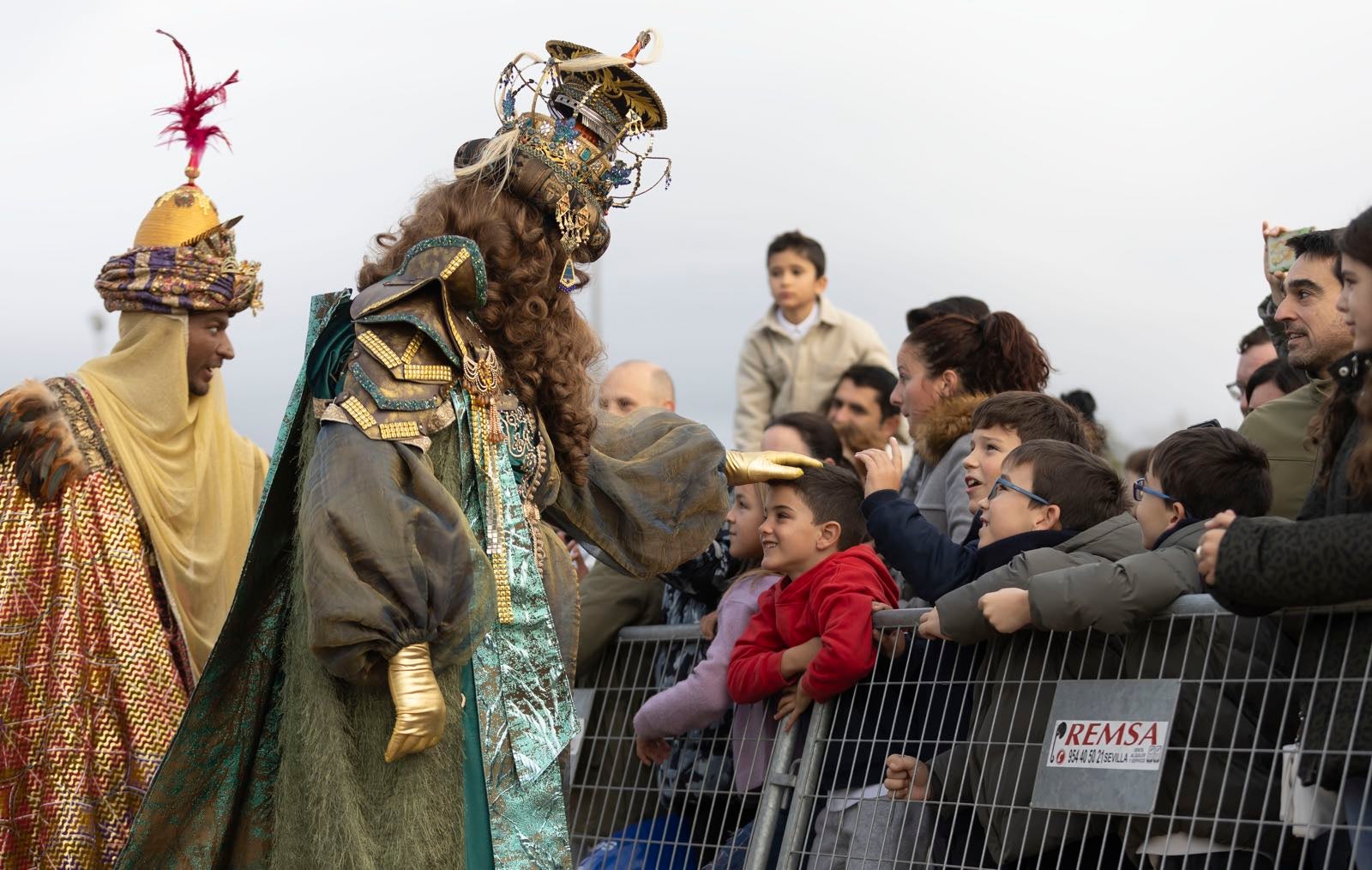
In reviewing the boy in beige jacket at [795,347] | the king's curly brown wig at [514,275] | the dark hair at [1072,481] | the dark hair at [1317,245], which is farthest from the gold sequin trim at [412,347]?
the boy in beige jacket at [795,347]

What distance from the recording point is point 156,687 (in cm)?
486

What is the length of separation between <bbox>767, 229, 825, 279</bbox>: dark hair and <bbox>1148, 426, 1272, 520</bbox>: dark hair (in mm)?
4496

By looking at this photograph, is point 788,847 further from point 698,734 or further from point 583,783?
point 583,783

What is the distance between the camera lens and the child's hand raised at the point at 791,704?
14.0 ft

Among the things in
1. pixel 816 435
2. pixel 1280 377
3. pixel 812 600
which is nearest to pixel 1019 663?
pixel 812 600

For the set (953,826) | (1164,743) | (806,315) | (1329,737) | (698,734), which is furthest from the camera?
(806,315)

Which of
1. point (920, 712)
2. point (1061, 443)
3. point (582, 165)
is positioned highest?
point (582, 165)

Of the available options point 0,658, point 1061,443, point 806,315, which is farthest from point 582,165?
point 806,315

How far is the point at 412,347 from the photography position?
141 inches

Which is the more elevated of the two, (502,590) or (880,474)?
(880,474)

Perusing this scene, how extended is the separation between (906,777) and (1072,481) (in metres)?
0.82

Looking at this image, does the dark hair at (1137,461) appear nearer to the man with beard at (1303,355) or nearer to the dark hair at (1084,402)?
the dark hair at (1084,402)

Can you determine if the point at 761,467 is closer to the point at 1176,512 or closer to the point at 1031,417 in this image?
the point at 1031,417

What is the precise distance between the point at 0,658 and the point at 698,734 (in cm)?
202
